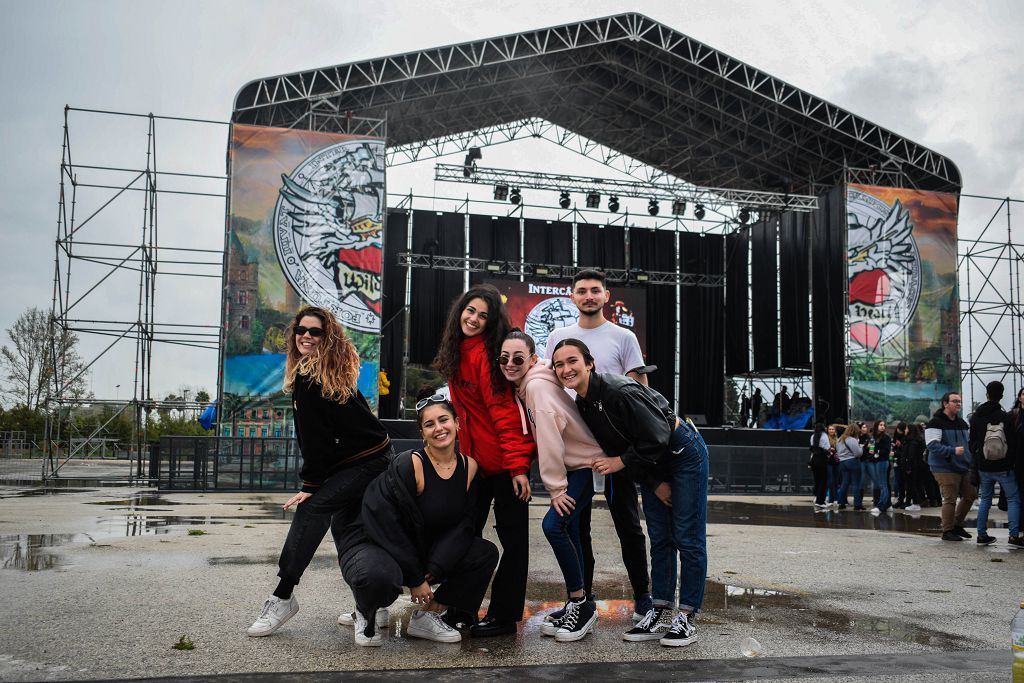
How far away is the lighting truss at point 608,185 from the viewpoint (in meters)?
21.9

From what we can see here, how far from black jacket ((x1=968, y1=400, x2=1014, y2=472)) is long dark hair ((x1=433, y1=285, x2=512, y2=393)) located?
5237 mm

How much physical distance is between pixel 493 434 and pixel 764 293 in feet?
80.0

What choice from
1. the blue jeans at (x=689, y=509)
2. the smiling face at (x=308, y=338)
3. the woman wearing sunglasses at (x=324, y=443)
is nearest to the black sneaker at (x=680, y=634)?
the blue jeans at (x=689, y=509)

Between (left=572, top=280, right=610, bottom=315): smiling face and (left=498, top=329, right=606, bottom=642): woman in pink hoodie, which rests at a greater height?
(left=572, top=280, right=610, bottom=315): smiling face

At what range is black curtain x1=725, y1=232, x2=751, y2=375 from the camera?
90.1ft

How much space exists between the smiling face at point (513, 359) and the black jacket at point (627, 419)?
275mm

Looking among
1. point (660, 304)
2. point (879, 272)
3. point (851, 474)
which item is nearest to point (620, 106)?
point (660, 304)

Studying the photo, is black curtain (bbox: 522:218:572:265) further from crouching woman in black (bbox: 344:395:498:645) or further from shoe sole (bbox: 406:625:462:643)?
shoe sole (bbox: 406:625:462:643)

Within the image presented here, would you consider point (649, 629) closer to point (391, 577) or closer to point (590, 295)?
point (391, 577)

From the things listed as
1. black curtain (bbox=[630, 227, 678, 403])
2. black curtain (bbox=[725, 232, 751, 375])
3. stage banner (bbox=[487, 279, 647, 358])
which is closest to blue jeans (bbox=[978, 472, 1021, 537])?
stage banner (bbox=[487, 279, 647, 358])

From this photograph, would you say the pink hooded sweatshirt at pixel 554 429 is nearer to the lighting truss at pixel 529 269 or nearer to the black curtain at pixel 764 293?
the lighting truss at pixel 529 269

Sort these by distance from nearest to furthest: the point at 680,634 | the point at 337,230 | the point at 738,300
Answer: the point at 680,634 → the point at 337,230 → the point at 738,300

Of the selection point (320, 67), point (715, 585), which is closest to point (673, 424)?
point (715, 585)

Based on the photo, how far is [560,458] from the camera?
3584 mm
